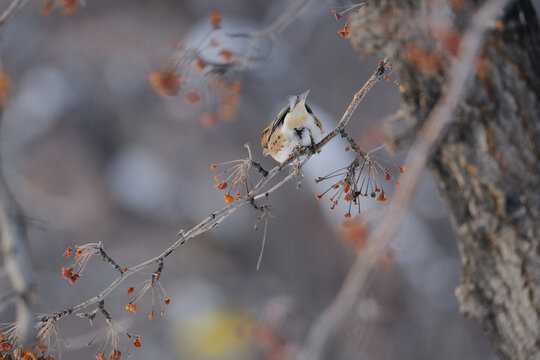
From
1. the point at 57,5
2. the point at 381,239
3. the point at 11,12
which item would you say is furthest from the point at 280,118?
the point at 381,239

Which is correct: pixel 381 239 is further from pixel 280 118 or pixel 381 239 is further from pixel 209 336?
pixel 209 336

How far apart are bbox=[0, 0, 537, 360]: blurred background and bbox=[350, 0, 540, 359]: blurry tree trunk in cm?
439

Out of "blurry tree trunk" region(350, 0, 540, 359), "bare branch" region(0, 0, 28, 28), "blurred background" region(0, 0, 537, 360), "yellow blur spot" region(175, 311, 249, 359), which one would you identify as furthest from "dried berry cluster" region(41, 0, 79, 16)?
"yellow blur spot" region(175, 311, 249, 359)

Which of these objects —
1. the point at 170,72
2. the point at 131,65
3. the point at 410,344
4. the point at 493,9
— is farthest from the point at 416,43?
the point at 131,65

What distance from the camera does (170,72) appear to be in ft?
6.01

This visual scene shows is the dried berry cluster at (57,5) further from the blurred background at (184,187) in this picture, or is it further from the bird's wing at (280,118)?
the blurred background at (184,187)

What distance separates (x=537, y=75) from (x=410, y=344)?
17.9ft

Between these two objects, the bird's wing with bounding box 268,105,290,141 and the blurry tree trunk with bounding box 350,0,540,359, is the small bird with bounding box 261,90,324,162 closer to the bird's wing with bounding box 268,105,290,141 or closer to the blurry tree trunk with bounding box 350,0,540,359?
the bird's wing with bounding box 268,105,290,141

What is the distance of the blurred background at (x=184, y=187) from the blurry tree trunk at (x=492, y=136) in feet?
14.4

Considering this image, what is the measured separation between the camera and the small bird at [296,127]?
1.99m

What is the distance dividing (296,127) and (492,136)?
961mm

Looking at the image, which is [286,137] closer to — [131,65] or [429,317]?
[429,317]

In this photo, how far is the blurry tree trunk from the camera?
1.14 meters

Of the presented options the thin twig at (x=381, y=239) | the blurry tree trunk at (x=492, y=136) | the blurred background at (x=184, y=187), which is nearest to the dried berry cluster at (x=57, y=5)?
the blurry tree trunk at (x=492, y=136)
